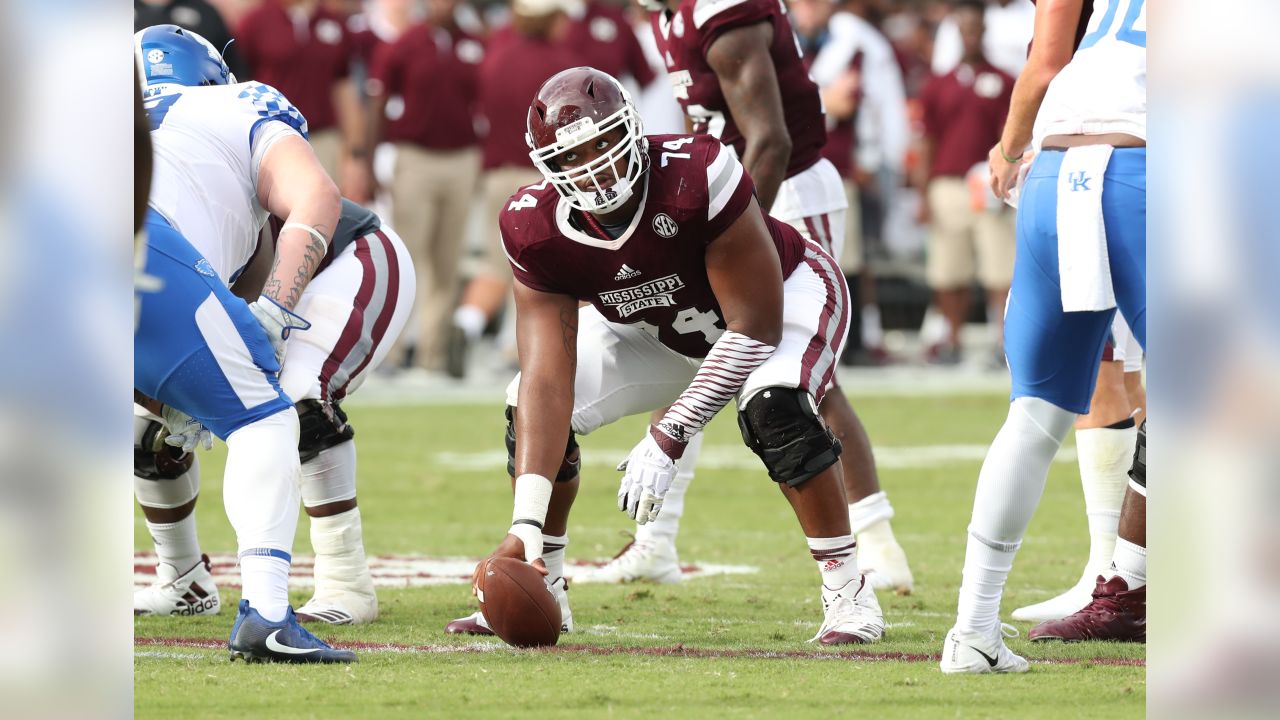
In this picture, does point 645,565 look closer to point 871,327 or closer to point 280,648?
point 280,648

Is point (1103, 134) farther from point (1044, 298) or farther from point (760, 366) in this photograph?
point (760, 366)

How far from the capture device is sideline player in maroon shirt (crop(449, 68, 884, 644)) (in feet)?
14.8

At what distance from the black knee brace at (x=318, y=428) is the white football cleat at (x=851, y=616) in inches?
57.4

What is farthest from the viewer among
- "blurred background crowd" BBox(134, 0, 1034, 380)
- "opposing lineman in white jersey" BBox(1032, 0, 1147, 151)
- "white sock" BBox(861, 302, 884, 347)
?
"white sock" BBox(861, 302, 884, 347)

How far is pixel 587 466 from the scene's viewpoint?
29.9ft

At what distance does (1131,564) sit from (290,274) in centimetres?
243

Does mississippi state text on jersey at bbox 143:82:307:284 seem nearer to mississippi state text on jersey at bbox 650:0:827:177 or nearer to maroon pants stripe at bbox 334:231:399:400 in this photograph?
maroon pants stripe at bbox 334:231:399:400

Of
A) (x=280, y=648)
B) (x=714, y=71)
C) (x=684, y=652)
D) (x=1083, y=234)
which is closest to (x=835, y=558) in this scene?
(x=684, y=652)

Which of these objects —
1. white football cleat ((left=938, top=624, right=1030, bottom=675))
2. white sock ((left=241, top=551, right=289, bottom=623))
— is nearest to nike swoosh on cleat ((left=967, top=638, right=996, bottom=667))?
white football cleat ((left=938, top=624, right=1030, bottom=675))

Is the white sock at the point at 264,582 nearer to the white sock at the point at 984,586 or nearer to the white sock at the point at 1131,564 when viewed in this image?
the white sock at the point at 984,586

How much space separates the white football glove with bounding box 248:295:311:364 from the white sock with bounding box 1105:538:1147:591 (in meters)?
2.34
